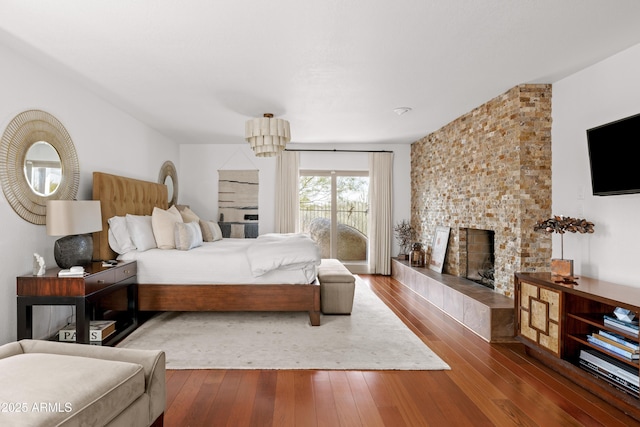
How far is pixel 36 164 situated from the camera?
10.1ft

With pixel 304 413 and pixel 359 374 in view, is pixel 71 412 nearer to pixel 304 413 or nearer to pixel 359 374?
pixel 304 413

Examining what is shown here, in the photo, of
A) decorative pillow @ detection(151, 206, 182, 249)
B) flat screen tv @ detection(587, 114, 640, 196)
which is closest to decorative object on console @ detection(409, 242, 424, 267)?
flat screen tv @ detection(587, 114, 640, 196)

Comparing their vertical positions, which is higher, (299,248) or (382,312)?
(299,248)

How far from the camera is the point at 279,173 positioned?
661 centimetres

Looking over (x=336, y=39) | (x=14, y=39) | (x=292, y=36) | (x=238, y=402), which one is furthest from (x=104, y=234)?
(x=336, y=39)

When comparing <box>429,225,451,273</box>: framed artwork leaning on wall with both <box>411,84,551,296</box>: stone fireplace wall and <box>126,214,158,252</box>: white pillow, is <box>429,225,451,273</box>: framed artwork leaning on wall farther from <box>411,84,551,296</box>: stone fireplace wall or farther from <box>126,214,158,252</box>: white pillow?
<box>126,214,158,252</box>: white pillow

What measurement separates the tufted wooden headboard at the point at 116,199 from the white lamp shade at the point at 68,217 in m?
0.68

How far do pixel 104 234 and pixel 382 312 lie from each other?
126 inches

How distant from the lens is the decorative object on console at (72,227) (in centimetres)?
282

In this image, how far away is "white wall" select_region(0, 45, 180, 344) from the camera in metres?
2.74

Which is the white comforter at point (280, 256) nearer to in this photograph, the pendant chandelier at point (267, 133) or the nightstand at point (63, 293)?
the pendant chandelier at point (267, 133)

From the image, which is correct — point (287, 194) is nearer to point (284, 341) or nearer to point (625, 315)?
point (284, 341)

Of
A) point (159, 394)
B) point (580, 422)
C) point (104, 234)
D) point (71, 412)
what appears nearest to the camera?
point (71, 412)

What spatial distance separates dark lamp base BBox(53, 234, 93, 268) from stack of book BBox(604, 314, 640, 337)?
4191 mm
